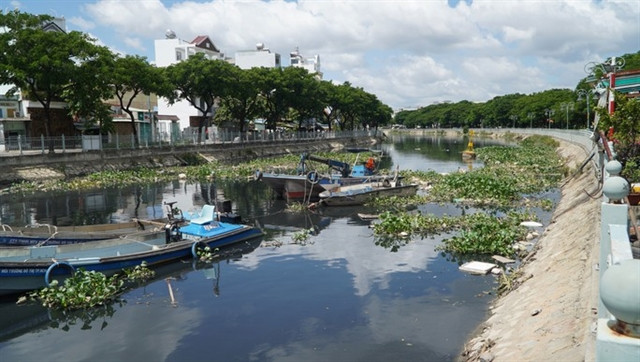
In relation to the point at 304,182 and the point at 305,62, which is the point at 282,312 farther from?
the point at 305,62

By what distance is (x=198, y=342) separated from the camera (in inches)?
444

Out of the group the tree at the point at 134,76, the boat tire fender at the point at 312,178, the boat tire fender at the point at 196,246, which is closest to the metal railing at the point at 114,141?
the tree at the point at 134,76

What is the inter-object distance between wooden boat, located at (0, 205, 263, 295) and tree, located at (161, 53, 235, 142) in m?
38.9

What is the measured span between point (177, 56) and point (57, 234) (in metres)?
78.3

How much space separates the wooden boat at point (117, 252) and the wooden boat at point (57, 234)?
1.34 metres

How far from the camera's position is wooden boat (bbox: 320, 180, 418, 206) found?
28.9 m

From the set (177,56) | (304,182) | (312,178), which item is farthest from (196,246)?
(177,56)

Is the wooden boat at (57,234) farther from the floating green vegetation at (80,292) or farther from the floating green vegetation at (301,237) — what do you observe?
the floating green vegetation at (301,237)

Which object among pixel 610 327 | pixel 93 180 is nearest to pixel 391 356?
pixel 610 327

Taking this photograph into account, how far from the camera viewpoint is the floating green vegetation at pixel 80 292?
13.4 meters

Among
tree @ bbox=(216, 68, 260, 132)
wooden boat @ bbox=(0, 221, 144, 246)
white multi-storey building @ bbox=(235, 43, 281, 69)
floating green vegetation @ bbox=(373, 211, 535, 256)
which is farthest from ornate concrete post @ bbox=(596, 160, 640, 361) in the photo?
white multi-storey building @ bbox=(235, 43, 281, 69)

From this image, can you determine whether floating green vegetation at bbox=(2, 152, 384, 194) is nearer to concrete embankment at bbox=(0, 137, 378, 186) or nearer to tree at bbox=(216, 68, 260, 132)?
concrete embankment at bbox=(0, 137, 378, 186)

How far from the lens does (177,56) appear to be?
8956 centimetres

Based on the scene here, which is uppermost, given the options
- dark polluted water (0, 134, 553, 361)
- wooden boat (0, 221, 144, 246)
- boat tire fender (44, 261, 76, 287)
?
wooden boat (0, 221, 144, 246)
